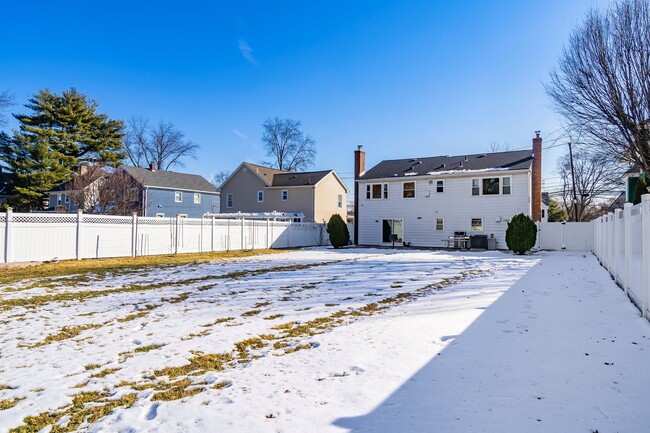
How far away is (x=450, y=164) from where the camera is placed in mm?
26719

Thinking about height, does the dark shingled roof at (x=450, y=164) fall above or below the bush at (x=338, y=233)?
above

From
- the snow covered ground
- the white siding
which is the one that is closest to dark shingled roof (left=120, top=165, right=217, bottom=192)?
the white siding

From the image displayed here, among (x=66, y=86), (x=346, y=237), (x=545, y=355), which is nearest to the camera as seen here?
(x=545, y=355)

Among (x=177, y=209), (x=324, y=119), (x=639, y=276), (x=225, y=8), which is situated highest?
(x=225, y=8)

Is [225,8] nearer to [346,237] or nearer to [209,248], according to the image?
[209,248]

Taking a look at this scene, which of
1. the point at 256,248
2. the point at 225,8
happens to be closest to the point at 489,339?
the point at 225,8

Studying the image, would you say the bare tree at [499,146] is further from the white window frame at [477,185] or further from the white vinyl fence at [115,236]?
the white vinyl fence at [115,236]

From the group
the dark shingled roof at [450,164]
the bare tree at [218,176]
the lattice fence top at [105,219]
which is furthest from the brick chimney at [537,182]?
the bare tree at [218,176]

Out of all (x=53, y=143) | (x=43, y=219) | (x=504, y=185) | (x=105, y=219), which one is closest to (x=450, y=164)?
(x=504, y=185)

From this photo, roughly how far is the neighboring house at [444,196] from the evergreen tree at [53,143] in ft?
75.0

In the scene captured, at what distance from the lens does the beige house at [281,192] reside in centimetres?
3231

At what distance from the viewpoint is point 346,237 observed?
25.0 m

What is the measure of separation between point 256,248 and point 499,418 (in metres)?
21.0

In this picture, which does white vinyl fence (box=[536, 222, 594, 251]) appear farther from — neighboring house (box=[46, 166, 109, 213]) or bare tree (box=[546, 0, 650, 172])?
neighboring house (box=[46, 166, 109, 213])
